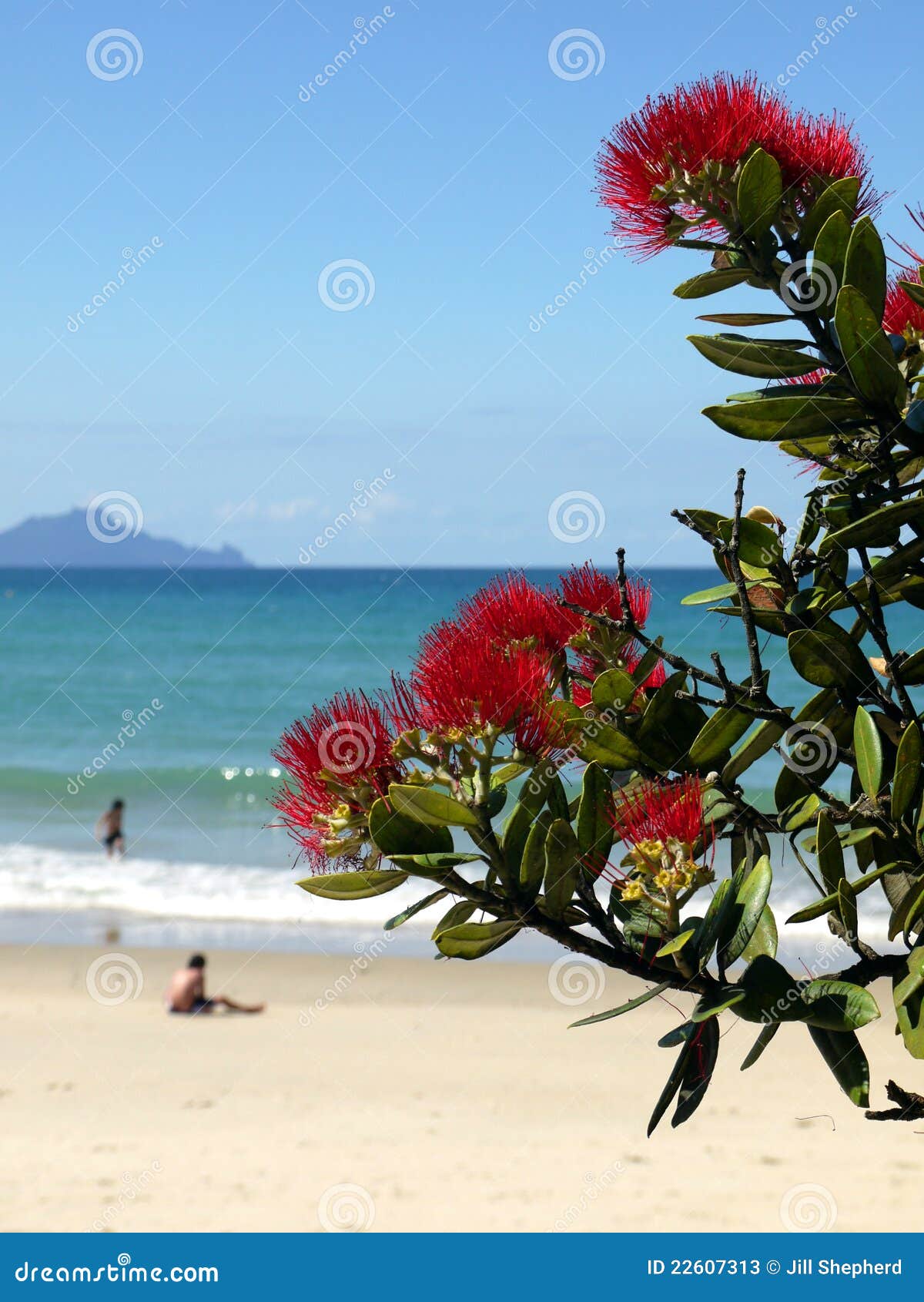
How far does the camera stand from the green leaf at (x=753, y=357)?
1.27 metres

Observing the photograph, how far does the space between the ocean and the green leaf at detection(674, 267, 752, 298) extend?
1.68ft

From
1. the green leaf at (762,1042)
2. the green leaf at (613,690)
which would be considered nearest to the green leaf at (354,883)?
the green leaf at (613,690)

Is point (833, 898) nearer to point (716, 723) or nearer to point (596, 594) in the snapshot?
point (716, 723)

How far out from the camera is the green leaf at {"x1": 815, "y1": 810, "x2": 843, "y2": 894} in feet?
3.89

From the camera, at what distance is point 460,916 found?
1.29 m

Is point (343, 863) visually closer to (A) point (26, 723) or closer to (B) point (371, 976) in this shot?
(B) point (371, 976)

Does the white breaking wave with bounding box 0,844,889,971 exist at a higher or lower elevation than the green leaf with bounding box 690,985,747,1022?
higher

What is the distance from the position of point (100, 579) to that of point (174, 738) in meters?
62.1

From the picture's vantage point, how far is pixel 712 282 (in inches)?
53.2

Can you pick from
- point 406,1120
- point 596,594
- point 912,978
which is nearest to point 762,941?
point 912,978

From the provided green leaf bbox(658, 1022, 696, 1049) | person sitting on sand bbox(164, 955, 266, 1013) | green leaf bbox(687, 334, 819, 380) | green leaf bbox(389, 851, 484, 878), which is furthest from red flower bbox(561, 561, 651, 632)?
person sitting on sand bbox(164, 955, 266, 1013)

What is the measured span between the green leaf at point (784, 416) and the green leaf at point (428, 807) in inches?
17.6

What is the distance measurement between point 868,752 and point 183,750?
24.7 meters

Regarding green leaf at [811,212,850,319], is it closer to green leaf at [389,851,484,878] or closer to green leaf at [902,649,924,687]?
green leaf at [902,649,924,687]
